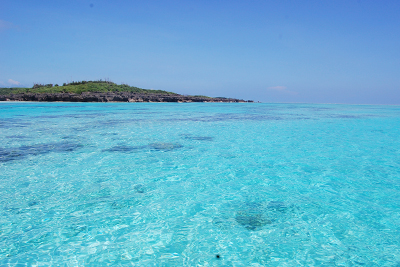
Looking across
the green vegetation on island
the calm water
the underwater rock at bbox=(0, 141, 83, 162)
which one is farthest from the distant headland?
the calm water

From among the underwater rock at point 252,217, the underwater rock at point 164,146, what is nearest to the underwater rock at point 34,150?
the underwater rock at point 164,146

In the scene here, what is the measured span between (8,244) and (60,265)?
102 centimetres

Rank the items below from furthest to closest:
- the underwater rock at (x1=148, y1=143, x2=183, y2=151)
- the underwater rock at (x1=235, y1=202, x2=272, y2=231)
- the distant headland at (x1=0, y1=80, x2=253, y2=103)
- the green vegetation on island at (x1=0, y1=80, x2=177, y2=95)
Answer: the green vegetation on island at (x1=0, y1=80, x2=177, y2=95)
the distant headland at (x1=0, y1=80, x2=253, y2=103)
the underwater rock at (x1=148, y1=143, x2=183, y2=151)
the underwater rock at (x1=235, y1=202, x2=272, y2=231)

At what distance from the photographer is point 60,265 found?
3115mm

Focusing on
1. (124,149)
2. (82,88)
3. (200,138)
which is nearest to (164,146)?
(124,149)

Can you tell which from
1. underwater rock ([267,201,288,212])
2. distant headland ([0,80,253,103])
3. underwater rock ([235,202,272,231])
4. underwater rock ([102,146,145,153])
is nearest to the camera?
underwater rock ([235,202,272,231])

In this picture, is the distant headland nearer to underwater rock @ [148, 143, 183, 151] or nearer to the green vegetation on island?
the green vegetation on island

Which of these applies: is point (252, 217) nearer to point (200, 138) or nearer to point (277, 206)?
point (277, 206)

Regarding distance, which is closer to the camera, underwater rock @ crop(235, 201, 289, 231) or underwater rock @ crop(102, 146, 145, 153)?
underwater rock @ crop(235, 201, 289, 231)

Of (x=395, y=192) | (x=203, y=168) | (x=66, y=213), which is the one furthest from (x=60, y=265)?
(x=395, y=192)

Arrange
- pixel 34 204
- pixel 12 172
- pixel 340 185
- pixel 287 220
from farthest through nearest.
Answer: pixel 12 172
pixel 340 185
pixel 34 204
pixel 287 220

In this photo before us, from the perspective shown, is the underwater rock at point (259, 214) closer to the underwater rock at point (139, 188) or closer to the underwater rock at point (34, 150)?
the underwater rock at point (139, 188)

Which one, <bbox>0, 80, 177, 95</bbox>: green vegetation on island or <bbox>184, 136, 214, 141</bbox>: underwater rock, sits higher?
<bbox>0, 80, 177, 95</bbox>: green vegetation on island

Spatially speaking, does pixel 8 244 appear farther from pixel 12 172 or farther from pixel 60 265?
pixel 12 172
